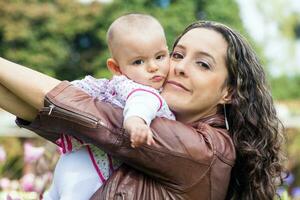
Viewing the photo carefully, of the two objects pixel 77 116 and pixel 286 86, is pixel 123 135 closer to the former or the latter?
pixel 77 116

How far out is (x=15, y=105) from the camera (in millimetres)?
3160

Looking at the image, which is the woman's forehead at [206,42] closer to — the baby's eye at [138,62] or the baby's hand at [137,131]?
the baby's eye at [138,62]

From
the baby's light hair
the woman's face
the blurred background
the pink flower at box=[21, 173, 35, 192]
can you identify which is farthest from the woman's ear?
the blurred background

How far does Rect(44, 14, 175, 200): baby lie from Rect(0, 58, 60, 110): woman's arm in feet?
0.80

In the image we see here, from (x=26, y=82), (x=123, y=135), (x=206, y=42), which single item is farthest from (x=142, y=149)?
(x=206, y=42)

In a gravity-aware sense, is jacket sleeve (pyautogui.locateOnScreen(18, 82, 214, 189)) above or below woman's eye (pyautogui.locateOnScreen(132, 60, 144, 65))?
→ below

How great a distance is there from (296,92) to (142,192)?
103 feet

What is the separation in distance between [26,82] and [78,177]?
1.42 ft

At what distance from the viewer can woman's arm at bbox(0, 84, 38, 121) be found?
3150 mm

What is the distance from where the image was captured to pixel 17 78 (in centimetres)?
302

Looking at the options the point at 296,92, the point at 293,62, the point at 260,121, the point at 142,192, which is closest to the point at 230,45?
the point at 260,121

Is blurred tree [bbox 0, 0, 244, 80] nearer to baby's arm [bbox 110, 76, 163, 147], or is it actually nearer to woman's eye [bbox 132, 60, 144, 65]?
woman's eye [bbox 132, 60, 144, 65]

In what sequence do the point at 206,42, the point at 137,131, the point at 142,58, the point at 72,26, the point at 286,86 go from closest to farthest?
the point at 137,131 < the point at 142,58 < the point at 206,42 < the point at 72,26 < the point at 286,86

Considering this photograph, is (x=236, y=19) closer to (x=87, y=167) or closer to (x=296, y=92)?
(x=296, y=92)
